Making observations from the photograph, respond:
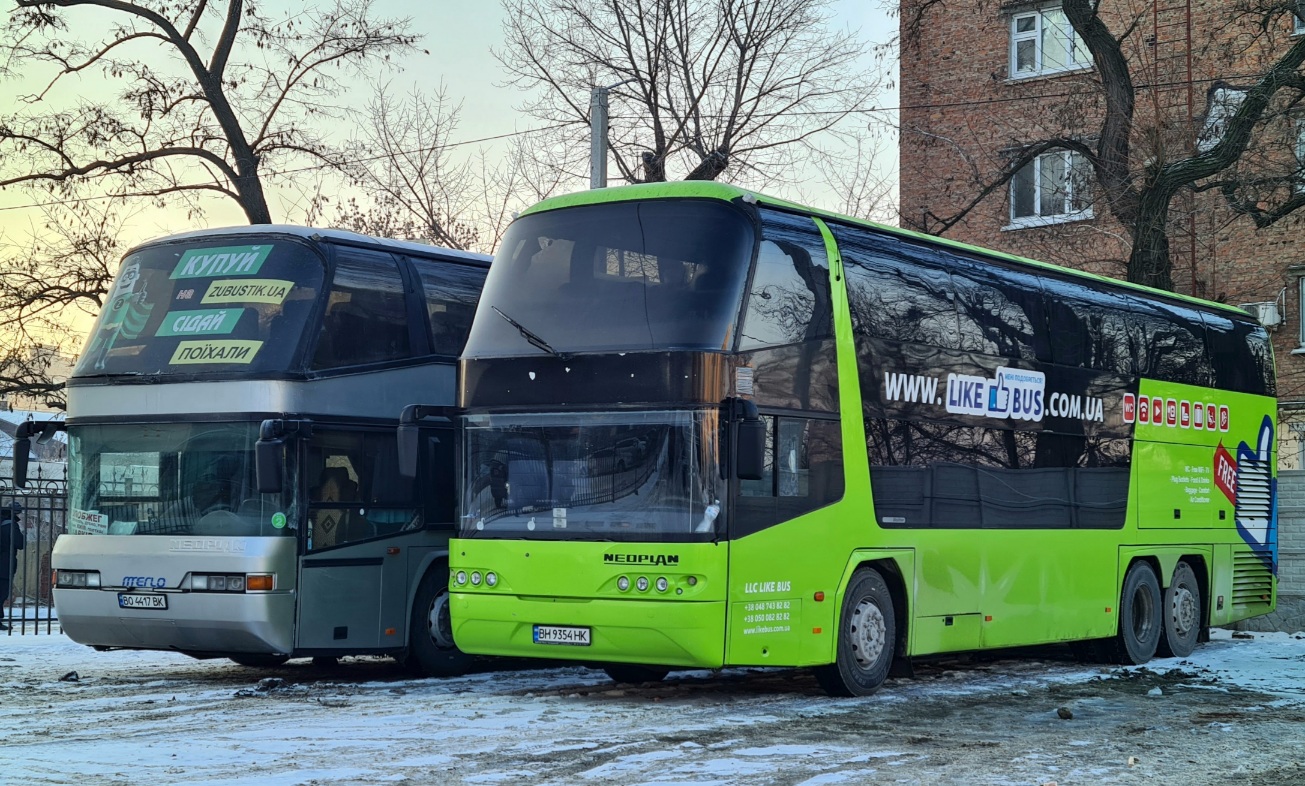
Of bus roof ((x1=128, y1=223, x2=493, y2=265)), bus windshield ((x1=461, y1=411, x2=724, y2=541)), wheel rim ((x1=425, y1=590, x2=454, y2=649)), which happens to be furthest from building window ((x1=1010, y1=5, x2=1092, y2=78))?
bus windshield ((x1=461, y1=411, x2=724, y2=541))

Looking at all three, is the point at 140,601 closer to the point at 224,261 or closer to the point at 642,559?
the point at 224,261

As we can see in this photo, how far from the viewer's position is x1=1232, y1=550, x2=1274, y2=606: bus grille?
63.5 feet

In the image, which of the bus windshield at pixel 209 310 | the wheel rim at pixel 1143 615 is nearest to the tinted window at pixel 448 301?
the bus windshield at pixel 209 310

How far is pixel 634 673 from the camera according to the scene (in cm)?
1418

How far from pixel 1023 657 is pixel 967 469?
433 cm

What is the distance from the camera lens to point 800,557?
12477mm

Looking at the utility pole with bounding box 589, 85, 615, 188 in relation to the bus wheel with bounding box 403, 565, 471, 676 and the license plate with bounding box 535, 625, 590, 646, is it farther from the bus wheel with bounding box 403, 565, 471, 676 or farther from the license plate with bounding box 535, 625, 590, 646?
the license plate with bounding box 535, 625, 590, 646

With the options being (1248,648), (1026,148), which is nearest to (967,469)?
(1248,648)

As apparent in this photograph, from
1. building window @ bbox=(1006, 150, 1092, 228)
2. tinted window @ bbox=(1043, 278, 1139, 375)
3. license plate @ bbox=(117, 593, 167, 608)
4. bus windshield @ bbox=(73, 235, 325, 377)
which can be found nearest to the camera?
license plate @ bbox=(117, 593, 167, 608)

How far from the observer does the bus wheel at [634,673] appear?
14.1 meters

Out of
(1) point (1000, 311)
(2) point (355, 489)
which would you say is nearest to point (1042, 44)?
(1) point (1000, 311)

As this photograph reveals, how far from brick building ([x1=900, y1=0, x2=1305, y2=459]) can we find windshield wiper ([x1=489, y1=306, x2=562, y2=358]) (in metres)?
14.1

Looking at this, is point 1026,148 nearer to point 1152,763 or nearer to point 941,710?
point 941,710

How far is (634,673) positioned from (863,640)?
83.8 inches
